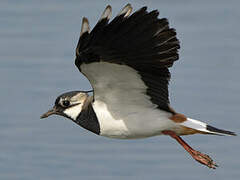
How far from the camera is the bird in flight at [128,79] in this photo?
9.50 metres

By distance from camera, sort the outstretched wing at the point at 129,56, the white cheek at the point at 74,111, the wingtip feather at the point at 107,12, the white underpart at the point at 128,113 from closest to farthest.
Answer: the wingtip feather at the point at 107,12 < the outstretched wing at the point at 129,56 < the white underpart at the point at 128,113 < the white cheek at the point at 74,111

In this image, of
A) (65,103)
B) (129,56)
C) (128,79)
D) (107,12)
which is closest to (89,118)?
(65,103)

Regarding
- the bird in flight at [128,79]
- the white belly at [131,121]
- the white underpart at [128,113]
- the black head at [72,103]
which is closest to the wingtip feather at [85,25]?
the bird in flight at [128,79]

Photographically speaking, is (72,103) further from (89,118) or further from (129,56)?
(129,56)

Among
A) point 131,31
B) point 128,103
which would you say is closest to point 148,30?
point 131,31

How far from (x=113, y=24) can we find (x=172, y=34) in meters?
0.65

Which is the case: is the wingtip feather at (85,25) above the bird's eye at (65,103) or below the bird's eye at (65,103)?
above

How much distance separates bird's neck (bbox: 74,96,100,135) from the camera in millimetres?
10547

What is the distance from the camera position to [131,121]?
10531 mm

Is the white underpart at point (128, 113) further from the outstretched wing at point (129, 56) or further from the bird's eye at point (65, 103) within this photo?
the bird's eye at point (65, 103)

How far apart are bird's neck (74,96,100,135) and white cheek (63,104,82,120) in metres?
0.05

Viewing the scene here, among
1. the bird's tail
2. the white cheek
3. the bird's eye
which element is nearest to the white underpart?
the bird's tail

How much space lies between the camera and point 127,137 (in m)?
10.6

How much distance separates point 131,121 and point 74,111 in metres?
0.66
